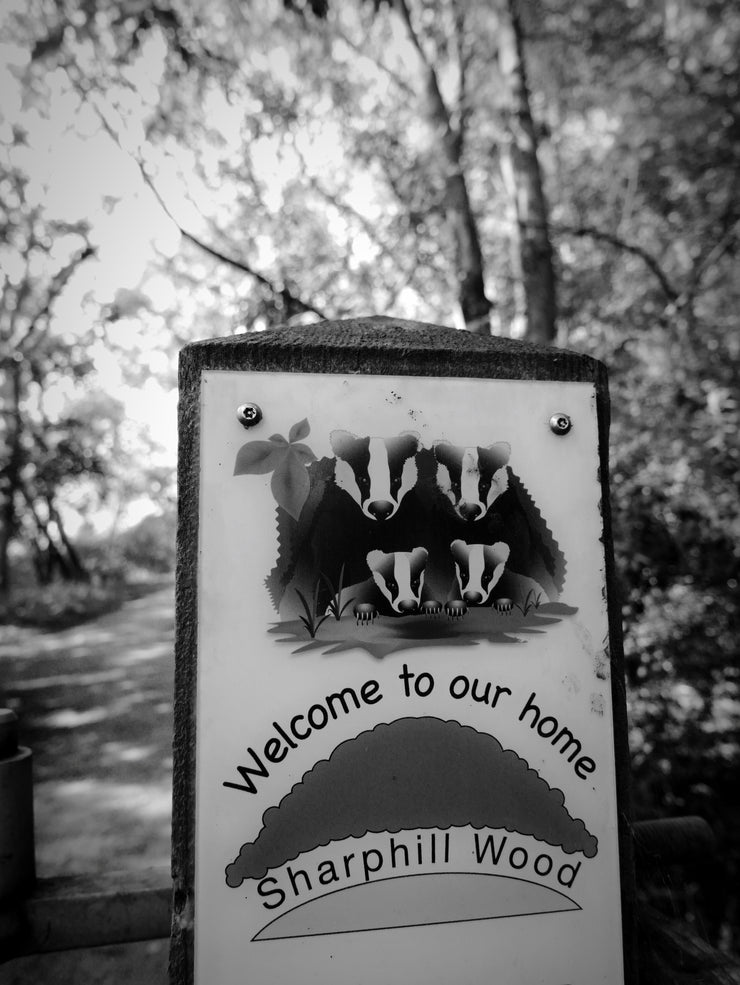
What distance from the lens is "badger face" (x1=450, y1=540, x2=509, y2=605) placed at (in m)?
1.39

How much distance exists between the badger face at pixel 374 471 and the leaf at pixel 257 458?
132 millimetres

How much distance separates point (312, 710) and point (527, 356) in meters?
0.94

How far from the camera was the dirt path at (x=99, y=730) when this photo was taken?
2869 mm

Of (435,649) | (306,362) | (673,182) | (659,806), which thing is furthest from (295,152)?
(659,806)

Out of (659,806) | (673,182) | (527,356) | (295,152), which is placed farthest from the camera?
(673,182)

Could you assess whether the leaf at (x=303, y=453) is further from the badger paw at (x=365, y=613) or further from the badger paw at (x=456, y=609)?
the badger paw at (x=456, y=609)

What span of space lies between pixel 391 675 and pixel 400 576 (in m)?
0.21

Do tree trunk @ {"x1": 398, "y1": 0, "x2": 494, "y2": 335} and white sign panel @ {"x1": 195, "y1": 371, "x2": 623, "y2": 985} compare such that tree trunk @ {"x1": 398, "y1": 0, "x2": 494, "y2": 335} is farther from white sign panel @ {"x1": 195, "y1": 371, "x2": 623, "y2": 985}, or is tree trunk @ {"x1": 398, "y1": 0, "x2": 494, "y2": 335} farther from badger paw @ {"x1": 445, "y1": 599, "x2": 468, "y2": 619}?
badger paw @ {"x1": 445, "y1": 599, "x2": 468, "y2": 619}

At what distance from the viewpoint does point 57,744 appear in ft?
11.0

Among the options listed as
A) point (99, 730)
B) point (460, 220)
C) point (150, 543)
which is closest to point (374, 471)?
point (150, 543)

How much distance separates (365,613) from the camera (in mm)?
1354

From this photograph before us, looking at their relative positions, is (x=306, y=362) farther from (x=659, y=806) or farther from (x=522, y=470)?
(x=659, y=806)

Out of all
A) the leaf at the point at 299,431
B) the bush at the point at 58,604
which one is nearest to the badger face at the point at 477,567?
the leaf at the point at 299,431

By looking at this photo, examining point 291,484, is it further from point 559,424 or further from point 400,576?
point 559,424
